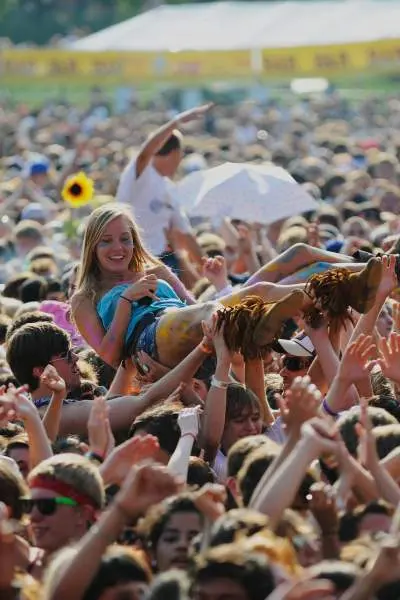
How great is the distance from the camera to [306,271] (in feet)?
26.2

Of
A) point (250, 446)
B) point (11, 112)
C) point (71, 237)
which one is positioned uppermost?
point (250, 446)

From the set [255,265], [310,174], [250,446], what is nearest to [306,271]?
[250,446]

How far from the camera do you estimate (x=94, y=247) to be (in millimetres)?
7770

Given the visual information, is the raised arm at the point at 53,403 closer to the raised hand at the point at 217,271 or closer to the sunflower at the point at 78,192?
the raised hand at the point at 217,271

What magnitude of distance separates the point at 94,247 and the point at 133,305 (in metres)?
0.34

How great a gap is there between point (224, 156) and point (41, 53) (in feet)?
54.0

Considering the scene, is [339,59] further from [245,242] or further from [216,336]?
[216,336]

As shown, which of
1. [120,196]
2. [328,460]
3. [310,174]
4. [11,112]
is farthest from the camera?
[11,112]

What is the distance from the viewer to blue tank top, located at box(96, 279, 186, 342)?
761cm

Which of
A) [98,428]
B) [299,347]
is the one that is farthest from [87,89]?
[98,428]

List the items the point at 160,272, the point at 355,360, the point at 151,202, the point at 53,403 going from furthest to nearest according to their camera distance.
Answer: the point at 151,202, the point at 160,272, the point at 53,403, the point at 355,360

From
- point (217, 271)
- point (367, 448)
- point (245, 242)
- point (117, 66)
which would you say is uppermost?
point (367, 448)

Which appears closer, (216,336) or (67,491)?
(67,491)

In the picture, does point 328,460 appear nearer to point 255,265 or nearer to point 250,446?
point 250,446
